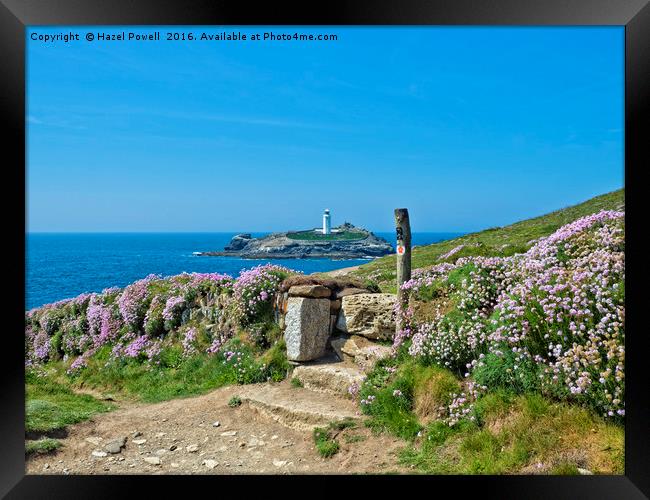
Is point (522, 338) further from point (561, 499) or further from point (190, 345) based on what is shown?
point (190, 345)

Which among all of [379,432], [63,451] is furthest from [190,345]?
[379,432]

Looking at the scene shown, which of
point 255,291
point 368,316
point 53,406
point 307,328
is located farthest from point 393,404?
point 53,406

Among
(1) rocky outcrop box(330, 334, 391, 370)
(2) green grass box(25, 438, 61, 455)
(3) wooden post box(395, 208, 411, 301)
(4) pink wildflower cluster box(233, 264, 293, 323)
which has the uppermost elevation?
(3) wooden post box(395, 208, 411, 301)

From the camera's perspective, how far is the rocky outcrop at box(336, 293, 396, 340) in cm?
937

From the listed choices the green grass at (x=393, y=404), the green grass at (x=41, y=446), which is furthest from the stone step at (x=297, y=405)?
the green grass at (x=41, y=446)

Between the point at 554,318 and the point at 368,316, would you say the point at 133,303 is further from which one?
the point at 554,318

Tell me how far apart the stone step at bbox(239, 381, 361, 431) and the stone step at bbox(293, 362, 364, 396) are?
13 centimetres

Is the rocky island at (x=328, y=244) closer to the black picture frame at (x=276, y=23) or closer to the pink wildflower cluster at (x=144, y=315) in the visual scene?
the pink wildflower cluster at (x=144, y=315)

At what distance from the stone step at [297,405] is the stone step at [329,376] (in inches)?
5.3

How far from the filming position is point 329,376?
29.5ft

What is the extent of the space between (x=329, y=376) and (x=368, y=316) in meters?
1.43

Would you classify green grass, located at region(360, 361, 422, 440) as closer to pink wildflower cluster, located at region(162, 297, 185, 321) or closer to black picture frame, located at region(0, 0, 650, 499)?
black picture frame, located at region(0, 0, 650, 499)

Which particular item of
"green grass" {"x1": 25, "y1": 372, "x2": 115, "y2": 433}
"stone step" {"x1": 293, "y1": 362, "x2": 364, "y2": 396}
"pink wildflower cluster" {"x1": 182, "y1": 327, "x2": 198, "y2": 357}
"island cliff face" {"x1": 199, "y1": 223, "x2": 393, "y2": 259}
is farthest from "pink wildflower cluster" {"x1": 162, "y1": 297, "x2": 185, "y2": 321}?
"island cliff face" {"x1": 199, "y1": 223, "x2": 393, "y2": 259}

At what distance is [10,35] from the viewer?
6012 millimetres
